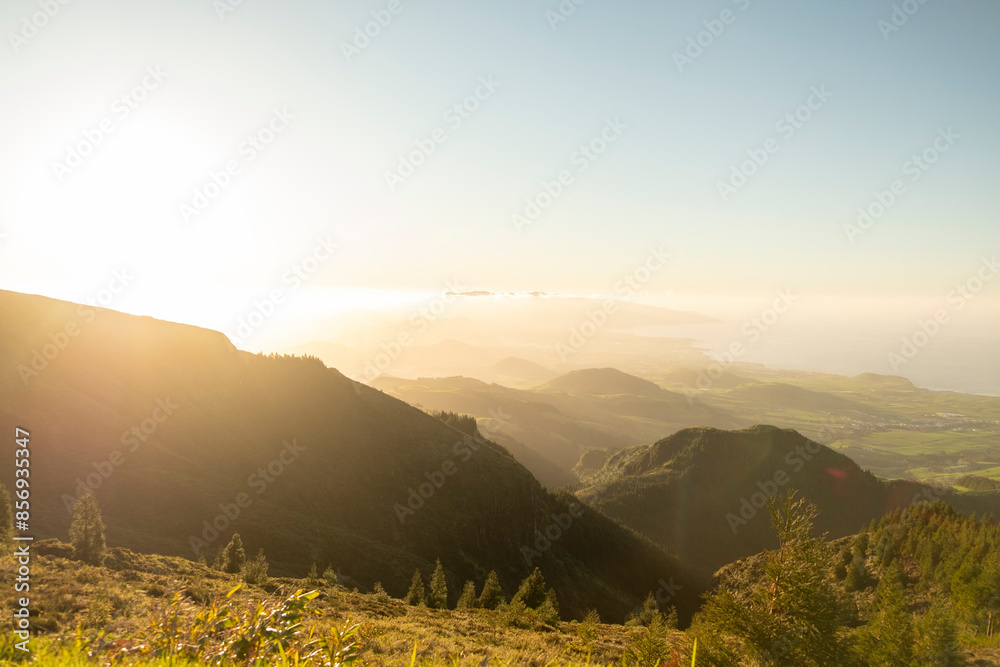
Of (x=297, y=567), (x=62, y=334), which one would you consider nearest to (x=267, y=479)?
(x=297, y=567)

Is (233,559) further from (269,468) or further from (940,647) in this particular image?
(940,647)

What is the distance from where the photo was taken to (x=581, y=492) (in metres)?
167

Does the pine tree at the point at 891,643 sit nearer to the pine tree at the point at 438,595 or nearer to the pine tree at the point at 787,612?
the pine tree at the point at 787,612

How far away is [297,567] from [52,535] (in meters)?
21.2

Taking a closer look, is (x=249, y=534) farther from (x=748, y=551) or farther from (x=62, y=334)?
(x=748, y=551)

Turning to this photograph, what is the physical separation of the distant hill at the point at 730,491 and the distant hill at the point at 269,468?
50.7 m

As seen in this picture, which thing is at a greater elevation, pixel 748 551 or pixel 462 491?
pixel 462 491

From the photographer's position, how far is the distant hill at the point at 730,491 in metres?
157

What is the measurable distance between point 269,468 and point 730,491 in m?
175

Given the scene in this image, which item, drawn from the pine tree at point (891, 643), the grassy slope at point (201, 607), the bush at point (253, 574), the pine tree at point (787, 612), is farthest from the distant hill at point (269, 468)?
the pine tree at point (787, 612)

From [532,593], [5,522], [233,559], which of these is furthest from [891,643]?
[5,522]

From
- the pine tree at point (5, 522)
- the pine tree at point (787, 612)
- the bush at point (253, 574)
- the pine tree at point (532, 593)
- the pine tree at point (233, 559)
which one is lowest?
the pine tree at point (532, 593)

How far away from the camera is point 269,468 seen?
230ft

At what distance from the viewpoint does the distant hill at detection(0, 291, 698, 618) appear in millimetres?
49688
